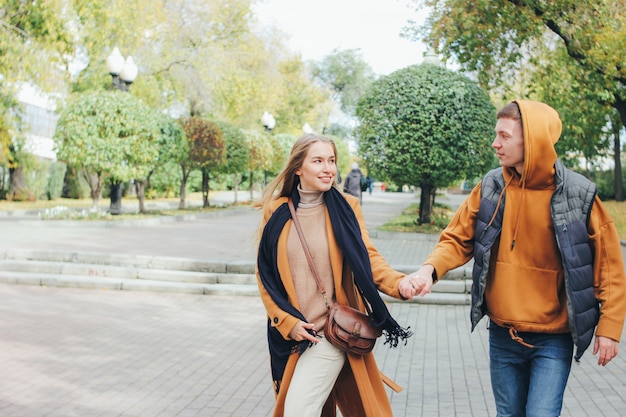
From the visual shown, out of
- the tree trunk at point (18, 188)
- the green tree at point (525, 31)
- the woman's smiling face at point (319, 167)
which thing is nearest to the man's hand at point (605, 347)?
the woman's smiling face at point (319, 167)

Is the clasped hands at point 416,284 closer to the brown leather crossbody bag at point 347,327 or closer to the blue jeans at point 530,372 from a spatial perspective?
the brown leather crossbody bag at point 347,327

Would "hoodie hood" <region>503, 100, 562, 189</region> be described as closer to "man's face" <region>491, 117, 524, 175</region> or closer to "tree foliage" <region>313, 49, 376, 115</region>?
"man's face" <region>491, 117, 524, 175</region>

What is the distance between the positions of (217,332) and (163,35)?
1000 inches

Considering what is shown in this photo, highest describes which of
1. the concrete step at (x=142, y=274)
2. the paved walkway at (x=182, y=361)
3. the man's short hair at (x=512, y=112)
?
the man's short hair at (x=512, y=112)

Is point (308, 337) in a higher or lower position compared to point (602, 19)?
lower

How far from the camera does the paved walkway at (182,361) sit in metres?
5.72

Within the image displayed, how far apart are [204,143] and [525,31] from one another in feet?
41.3

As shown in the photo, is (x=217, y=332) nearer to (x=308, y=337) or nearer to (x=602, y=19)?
(x=308, y=337)

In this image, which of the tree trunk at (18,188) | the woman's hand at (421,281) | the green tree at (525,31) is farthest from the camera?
the tree trunk at (18,188)

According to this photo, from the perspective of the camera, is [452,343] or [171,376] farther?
[452,343]

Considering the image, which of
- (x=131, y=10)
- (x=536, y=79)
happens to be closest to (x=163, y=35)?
(x=131, y=10)

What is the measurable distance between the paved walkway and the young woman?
1.67ft

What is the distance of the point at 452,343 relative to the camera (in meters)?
7.96

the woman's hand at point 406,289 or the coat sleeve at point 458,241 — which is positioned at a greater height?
the coat sleeve at point 458,241
